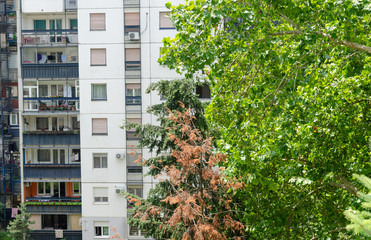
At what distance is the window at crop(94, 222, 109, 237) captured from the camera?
24.7 m

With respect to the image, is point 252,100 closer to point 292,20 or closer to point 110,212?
point 292,20

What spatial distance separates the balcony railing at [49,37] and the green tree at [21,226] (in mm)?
9880

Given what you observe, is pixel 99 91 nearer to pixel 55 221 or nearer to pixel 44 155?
pixel 44 155

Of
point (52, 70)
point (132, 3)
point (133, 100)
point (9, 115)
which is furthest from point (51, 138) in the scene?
point (132, 3)

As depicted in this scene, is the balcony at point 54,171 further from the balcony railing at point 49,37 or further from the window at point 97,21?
the window at point 97,21

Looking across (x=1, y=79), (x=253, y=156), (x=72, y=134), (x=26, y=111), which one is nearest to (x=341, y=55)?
(x=253, y=156)

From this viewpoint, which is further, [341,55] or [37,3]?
[37,3]

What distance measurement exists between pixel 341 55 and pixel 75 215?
2197 centimetres

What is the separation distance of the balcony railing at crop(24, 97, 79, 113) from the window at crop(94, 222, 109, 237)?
6878 millimetres

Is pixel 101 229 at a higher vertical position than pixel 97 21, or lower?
lower

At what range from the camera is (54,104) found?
25844 mm

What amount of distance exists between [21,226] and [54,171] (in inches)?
143

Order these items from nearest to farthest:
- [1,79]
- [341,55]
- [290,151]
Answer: [341,55], [290,151], [1,79]

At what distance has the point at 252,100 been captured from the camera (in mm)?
8297
